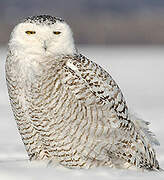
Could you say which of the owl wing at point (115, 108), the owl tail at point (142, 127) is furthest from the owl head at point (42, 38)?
the owl tail at point (142, 127)

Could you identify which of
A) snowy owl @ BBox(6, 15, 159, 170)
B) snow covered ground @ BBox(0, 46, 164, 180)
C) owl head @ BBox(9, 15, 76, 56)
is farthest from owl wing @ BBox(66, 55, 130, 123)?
snow covered ground @ BBox(0, 46, 164, 180)

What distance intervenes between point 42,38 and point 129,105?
5.79m

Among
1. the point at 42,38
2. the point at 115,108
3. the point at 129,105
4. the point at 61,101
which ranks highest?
the point at 42,38

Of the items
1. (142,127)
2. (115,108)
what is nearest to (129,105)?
(142,127)

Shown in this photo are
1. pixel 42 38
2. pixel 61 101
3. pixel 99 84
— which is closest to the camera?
pixel 61 101

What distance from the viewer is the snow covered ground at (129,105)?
18.5ft

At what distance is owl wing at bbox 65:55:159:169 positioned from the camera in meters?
6.44

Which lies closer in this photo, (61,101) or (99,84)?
(61,101)

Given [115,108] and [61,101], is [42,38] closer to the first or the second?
[61,101]

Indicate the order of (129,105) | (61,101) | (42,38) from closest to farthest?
(61,101)
(42,38)
(129,105)

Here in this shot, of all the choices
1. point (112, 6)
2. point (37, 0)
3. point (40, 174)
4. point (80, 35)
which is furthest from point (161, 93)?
point (37, 0)

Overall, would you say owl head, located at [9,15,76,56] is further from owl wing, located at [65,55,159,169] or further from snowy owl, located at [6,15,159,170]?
owl wing, located at [65,55,159,169]

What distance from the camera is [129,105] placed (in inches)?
474

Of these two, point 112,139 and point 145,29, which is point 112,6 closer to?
point 145,29
